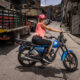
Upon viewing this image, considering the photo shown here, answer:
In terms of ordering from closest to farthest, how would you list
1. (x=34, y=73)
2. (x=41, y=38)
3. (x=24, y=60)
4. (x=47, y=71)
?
1. (x=34, y=73)
2. (x=41, y=38)
3. (x=47, y=71)
4. (x=24, y=60)

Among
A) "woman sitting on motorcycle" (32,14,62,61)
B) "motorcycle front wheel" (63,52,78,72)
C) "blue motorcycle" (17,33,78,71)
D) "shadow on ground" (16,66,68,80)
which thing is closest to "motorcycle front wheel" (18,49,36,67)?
"blue motorcycle" (17,33,78,71)

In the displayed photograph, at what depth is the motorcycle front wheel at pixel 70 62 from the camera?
5.13 meters

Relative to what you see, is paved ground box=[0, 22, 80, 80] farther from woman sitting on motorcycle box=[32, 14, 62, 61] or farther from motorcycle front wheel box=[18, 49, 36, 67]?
woman sitting on motorcycle box=[32, 14, 62, 61]

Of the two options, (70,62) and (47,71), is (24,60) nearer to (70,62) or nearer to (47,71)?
(47,71)

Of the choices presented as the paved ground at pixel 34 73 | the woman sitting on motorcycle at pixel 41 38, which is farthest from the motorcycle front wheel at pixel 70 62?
the woman sitting on motorcycle at pixel 41 38

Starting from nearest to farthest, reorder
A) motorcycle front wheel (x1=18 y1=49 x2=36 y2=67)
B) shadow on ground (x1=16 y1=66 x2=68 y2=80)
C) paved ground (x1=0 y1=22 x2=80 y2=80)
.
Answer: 1. paved ground (x1=0 y1=22 x2=80 y2=80)
2. shadow on ground (x1=16 y1=66 x2=68 y2=80)
3. motorcycle front wheel (x1=18 y1=49 x2=36 y2=67)

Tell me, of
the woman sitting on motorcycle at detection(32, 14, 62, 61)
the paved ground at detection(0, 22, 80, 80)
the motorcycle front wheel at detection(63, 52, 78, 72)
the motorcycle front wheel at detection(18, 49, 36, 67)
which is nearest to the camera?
the paved ground at detection(0, 22, 80, 80)

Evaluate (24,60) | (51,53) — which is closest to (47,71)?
(51,53)

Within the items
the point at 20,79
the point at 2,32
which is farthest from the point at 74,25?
the point at 20,79

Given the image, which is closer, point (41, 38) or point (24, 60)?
point (41, 38)

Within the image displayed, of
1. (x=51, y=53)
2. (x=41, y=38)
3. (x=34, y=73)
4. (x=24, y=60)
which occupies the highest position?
(x=41, y=38)

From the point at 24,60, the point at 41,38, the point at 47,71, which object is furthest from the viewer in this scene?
the point at 24,60

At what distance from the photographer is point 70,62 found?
5.15 metres

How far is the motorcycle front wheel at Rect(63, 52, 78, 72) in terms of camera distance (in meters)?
5.13
